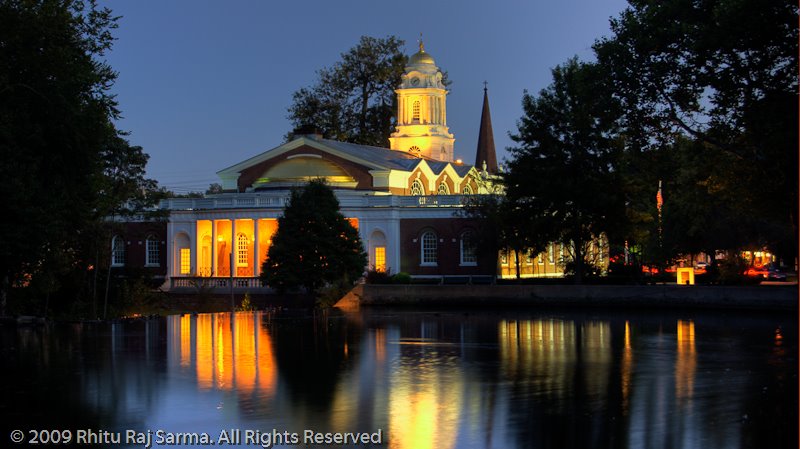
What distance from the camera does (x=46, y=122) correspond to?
3544 centimetres

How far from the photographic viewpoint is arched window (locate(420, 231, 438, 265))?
70.6 meters

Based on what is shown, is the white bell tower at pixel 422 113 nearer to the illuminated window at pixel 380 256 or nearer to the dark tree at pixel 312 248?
the illuminated window at pixel 380 256

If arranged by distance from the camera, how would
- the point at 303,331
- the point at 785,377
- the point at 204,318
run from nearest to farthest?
the point at 785,377, the point at 303,331, the point at 204,318

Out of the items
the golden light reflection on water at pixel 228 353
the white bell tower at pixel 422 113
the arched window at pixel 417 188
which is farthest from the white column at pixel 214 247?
the golden light reflection on water at pixel 228 353

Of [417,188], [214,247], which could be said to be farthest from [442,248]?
[214,247]

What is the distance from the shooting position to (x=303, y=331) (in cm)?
3838

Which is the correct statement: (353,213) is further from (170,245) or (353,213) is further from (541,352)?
(541,352)

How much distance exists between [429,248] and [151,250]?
1936 cm

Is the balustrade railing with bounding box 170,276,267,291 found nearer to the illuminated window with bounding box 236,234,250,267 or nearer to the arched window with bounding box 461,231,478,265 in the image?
the illuminated window with bounding box 236,234,250,267

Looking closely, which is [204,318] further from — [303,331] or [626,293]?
[626,293]

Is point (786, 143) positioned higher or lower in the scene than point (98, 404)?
A: higher

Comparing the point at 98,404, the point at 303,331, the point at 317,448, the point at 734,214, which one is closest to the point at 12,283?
the point at 303,331

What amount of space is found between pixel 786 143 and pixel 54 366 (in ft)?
71.9

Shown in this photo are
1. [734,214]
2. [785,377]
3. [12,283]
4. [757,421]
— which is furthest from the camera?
[734,214]
